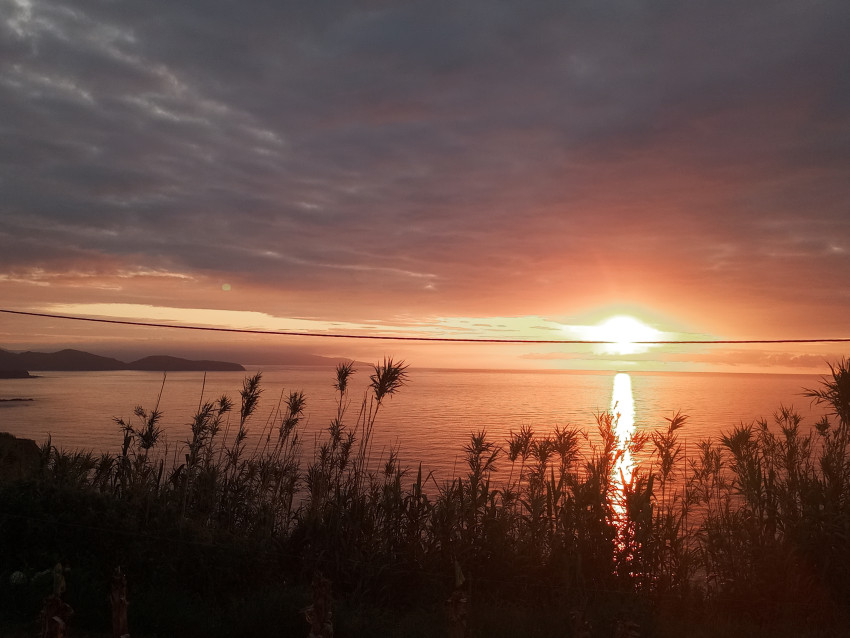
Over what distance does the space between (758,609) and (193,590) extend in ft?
24.7

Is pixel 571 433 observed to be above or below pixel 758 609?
above

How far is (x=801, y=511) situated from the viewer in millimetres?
8844

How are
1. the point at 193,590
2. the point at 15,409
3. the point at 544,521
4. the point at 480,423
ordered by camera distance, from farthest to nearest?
1. the point at 15,409
2. the point at 480,423
3. the point at 544,521
4. the point at 193,590

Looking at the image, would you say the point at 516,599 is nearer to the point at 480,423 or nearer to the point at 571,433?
the point at 571,433

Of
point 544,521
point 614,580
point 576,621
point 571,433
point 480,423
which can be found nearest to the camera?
point 576,621

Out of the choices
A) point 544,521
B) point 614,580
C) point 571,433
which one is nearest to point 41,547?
point 544,521

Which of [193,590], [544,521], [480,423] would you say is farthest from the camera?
[480,423]

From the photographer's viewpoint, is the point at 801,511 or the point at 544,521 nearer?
the point at 801,511

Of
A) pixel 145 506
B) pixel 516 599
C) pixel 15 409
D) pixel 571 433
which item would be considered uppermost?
pixel 571 433

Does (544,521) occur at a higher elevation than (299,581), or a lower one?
higher

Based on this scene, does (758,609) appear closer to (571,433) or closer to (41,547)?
(571,433)

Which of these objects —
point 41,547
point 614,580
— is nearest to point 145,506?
point 41,547

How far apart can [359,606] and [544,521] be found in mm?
3307

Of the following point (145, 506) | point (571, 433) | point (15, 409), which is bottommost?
point (15, 409)
